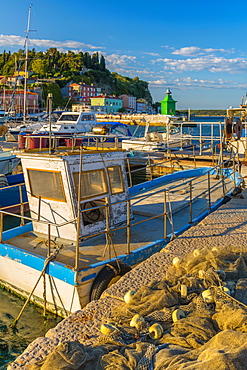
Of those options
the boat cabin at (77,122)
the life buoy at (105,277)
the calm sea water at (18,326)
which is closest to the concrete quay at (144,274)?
the life buoy at (105,277)

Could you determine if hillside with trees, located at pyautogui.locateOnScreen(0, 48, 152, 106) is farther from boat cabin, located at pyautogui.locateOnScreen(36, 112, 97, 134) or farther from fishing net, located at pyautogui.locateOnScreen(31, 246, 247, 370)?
fishing net, located at pyautogui.locateOnScreen(31, 246, 247, 370)

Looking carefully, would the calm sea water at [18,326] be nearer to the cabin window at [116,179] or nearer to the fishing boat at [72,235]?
the fishing boat at [72,235]

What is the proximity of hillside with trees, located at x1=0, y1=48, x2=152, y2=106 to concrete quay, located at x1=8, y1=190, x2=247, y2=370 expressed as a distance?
112 m

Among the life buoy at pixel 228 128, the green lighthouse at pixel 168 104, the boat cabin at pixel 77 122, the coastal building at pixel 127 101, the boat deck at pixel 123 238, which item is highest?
the coastal building at pixel 127 101

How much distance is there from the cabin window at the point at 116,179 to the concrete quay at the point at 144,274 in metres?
1.60

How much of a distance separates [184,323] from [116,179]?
13.2 ft

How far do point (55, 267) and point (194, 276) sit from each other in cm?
229

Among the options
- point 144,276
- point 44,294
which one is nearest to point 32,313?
point 44,294

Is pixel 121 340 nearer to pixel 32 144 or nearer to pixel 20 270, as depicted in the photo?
pixel 20 270

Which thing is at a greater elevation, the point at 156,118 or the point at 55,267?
the point at 156,118

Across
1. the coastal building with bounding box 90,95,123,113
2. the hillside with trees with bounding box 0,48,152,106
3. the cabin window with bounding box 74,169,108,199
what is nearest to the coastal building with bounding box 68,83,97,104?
the hillside with trees with bounding box 0,48,152,106

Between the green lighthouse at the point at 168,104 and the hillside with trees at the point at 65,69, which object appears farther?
the hillside with trees at the point at 65,69

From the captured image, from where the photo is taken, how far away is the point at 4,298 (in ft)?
23.7

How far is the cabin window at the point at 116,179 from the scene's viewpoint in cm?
758
